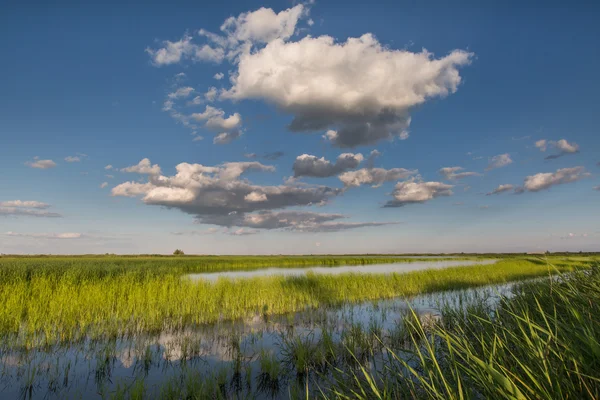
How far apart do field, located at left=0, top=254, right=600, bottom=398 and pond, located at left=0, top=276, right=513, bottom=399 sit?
0.17 feet

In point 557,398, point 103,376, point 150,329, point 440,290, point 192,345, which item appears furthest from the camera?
point 440,290

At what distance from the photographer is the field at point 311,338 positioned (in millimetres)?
3248

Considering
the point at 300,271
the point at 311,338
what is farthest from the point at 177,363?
the point at 300,271

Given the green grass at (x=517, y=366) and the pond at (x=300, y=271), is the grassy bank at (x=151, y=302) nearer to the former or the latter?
the pond at (x=300, y=271)

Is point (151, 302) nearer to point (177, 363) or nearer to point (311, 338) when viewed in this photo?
point (177, 363)

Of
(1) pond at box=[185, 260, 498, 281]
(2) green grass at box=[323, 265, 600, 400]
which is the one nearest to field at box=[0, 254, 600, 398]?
(2) green grass at box=[323, 265, 600, 400]

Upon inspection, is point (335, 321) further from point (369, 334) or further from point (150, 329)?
point (150, 329)

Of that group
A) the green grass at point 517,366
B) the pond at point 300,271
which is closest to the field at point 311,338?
the green grass at point 517,366

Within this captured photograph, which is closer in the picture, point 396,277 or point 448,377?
point 448,377

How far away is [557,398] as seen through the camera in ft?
8.64

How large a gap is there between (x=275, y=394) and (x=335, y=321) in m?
6.27

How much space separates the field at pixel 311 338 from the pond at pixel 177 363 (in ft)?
0.17

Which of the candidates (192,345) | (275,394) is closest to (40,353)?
(192,345)

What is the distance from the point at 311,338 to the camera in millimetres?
10555
